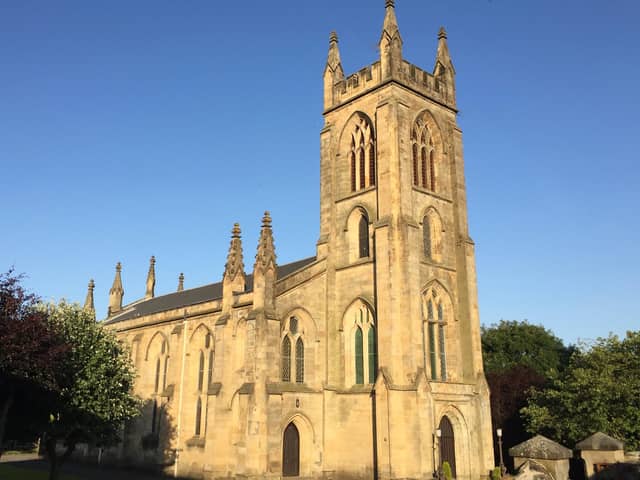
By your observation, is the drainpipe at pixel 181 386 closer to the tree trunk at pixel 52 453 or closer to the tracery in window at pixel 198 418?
the tracery in window at pixel 198 418

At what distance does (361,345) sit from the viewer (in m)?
35.4

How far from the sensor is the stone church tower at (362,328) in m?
31.9

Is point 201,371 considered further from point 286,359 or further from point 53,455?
point 53,455

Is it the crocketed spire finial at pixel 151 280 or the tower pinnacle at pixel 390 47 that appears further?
the crocketed spire finial at pixel 151 280

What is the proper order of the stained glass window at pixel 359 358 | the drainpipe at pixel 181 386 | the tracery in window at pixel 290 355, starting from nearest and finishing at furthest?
1. the tracery in window at pixel 290 355
2. the stained glass window at pixel 359 358
3. the drainpipe at pixel 181 386

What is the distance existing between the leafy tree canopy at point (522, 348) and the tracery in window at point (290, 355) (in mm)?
35580

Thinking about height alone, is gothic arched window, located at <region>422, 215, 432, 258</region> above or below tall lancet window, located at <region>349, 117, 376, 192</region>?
below

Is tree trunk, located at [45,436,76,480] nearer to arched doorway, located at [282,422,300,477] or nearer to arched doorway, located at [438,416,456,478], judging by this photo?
arched doorway, located at [282,422,300,477]

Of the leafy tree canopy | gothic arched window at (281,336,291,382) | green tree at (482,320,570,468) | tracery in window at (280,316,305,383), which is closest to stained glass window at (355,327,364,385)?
tracery in window at (280,316,305,383)

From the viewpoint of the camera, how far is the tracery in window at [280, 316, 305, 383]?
1348 inches

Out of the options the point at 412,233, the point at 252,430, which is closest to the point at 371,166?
the point at 412,233

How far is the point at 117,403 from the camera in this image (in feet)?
97.8

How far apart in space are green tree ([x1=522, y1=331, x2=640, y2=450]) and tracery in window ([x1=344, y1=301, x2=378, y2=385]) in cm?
1201

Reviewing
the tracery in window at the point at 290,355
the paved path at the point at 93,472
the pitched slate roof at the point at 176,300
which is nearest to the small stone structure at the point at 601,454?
the tracery in window at the point at 290,355
